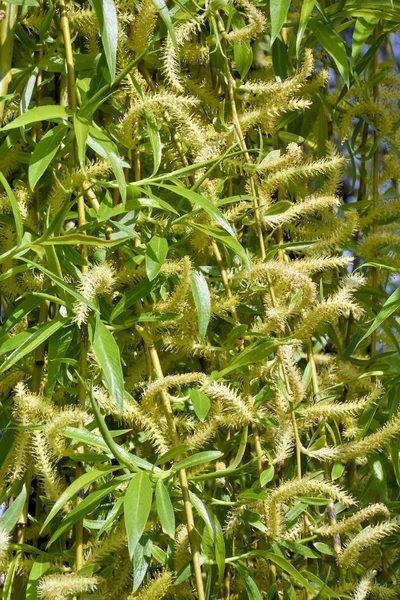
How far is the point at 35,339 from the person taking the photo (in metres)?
0.63

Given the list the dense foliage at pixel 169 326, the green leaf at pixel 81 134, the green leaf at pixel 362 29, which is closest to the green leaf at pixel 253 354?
the dense foliage at pixel 169 326

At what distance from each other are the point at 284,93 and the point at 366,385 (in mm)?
289

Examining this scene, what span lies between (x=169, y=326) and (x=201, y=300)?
0.17ft

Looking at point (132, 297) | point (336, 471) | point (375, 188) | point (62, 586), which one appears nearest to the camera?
point (62, 586)

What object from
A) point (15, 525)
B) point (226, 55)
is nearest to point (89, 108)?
point (226, 55)

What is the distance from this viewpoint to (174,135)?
31.3 inches

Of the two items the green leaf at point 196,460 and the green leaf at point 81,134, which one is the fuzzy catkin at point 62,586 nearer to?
the green leaf at point 196,460

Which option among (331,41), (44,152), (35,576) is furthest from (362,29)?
(35,576)

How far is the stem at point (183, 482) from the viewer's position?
25.7 inches

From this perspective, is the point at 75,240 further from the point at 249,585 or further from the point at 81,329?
the point at 249,585

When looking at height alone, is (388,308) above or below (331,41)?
below

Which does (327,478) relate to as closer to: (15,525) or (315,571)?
(315,571)

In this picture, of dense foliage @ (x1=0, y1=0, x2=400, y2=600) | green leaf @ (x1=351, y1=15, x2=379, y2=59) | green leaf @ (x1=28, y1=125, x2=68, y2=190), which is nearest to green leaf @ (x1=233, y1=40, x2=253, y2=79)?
dense foliage @ (x1=0, y1=0, x2=400, y2=600)

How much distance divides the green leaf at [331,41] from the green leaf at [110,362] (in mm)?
358
